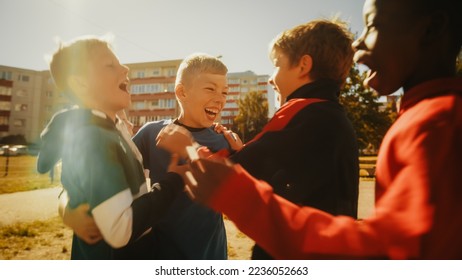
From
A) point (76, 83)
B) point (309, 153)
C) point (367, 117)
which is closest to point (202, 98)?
point (76, 83)

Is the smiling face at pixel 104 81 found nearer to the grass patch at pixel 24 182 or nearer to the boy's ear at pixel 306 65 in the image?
the boy's ear at pixel 306 65

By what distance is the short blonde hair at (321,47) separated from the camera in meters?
0.98

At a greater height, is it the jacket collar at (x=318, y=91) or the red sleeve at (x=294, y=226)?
the jacket collar at (x=318, y=91)

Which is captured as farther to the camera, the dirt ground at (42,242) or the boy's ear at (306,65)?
the dirt ground at (42,242)

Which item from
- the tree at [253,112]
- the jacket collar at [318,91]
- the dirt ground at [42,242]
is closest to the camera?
the jacket collar at [318,91]

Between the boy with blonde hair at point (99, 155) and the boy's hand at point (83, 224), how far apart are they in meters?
0.02

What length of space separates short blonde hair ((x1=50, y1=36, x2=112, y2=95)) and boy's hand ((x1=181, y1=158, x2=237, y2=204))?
2.10ft

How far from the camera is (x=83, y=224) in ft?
2.86

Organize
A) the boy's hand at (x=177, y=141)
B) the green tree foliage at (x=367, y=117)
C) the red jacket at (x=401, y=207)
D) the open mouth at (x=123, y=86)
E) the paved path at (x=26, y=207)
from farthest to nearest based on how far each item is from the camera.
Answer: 1. the green tree foliage at (x=367, y=117)
2. the paved path at (x=26, y=207)
3. the open mouth at (x=123, y=86)
4. the boy's hand at (x=177, y=141)
5. the red jacket at (x=401, y=207)

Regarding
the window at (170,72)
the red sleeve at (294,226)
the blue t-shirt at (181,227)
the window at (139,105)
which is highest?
the window at (170,72)

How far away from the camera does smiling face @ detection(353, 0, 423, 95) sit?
2.13 feet

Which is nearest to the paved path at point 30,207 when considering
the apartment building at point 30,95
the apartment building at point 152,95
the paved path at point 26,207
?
the paved path at point 26,207

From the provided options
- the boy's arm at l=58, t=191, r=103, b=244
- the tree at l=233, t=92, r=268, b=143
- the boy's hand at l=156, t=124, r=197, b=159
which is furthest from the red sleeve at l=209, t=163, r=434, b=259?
the tree at l=233, t=92, r=268, b=143

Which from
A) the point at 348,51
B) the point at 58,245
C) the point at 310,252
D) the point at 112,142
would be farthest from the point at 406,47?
the point at 58,245
